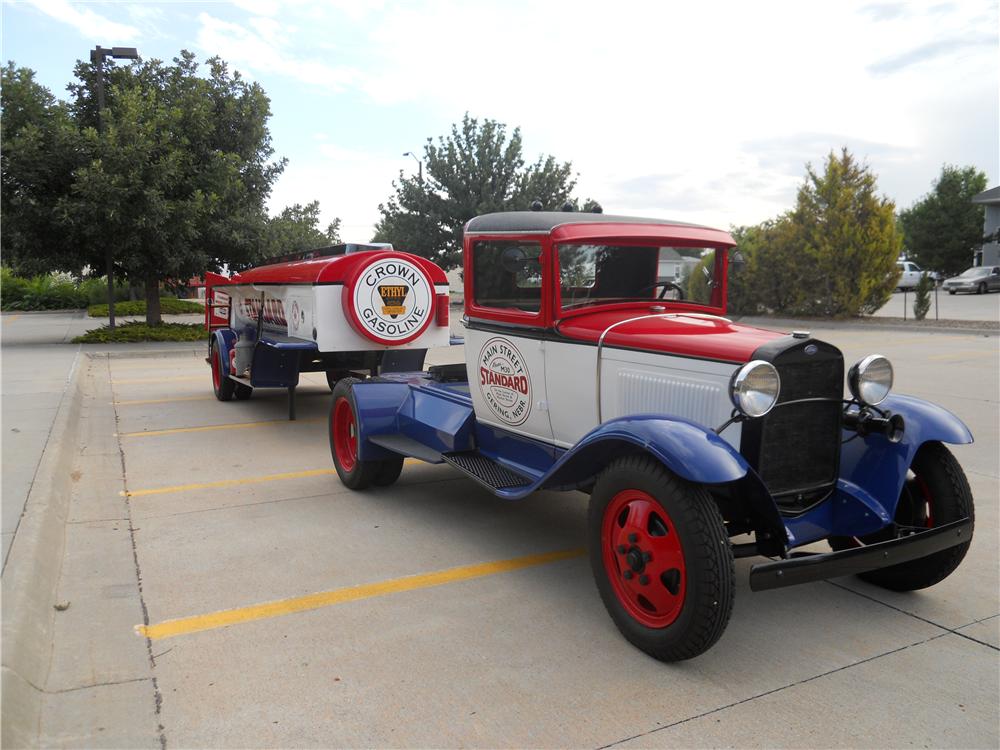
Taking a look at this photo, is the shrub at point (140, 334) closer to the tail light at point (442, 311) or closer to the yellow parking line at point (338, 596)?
the tail light at point (442, 311)

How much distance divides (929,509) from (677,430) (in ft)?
4.93

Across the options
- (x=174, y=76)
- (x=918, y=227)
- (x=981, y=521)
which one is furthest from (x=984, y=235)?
(x=981, y=521)

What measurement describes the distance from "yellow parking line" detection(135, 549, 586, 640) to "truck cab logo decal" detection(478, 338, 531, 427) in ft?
2.68

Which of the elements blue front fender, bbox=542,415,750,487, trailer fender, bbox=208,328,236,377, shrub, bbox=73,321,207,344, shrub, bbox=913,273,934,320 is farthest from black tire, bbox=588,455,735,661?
shrub, bbox=913,273,934,320

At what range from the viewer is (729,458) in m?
2.95

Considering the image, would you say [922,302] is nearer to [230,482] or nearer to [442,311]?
[442,311]

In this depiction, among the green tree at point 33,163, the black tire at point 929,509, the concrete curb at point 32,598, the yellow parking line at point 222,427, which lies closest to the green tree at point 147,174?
the green tree at point 33,163

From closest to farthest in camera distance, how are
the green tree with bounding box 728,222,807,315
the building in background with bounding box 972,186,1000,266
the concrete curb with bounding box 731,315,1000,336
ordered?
the concrete curb with bounding box 731,315,1000,336 → the green tree with bounding box 728,222,807,315 → the building in background with bounding box 972,186,1000,266

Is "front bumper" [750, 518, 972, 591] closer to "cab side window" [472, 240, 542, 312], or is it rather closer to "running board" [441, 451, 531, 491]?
"running board" [441, 451, 531, 491]

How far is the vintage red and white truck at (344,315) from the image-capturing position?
24.1 ft

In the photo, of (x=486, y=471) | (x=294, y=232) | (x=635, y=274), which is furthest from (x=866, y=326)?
(x=486, y=471)

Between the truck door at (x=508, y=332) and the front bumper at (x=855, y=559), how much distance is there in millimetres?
1665

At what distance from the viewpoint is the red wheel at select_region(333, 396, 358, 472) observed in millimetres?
5816

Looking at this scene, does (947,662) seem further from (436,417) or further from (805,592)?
(436,417)
